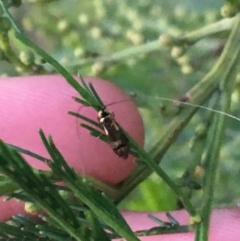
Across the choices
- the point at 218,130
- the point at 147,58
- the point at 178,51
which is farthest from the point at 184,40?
the point at 147,58

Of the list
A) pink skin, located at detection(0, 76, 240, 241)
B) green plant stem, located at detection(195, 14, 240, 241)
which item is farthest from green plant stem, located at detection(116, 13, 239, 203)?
pink skin, located at detection(0, 76, 240, 241)

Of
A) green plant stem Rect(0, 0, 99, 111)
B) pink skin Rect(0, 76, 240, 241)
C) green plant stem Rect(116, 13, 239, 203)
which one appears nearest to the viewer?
green plant stem Rect(0, 0, 99, 111)

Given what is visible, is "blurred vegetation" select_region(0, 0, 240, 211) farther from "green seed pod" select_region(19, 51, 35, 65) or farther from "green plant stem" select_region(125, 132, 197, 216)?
"green plant stem" select_region(125, 132, 197, 216)

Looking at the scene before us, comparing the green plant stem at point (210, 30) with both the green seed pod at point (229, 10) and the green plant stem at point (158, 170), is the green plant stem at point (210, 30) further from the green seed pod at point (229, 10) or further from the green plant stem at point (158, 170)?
the green plant stem at point (158, 170)

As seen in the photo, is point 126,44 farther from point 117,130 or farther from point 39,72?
point 117,130

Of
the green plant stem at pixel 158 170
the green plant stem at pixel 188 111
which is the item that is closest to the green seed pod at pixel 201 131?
the green plant stem at pixel 188 111

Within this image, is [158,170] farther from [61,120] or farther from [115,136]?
[61,120]

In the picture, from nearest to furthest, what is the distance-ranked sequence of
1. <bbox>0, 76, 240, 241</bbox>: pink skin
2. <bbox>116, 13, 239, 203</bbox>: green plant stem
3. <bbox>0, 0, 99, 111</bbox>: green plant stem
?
<bbox>0, 0, 99, 111</bbox>: green plant stem → <bbox>116, 13, 239, 203</bbox>: green plant stem → <bbox>0, 76, 240, 241</bbox>: pink skin
